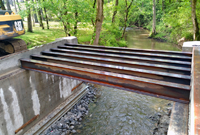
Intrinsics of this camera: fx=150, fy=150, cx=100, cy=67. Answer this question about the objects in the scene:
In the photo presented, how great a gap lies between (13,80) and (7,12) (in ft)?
11.0

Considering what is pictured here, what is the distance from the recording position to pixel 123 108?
28.2 ft

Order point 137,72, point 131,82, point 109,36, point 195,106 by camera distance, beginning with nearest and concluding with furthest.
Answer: point 195,106 → point 131,82 → point 137,72 → point 109,36

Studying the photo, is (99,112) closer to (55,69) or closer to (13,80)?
(55,69)

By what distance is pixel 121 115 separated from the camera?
26.4ft

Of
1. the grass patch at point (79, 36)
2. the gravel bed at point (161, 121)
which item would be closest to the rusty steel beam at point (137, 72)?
the gravel bed at point (161, 121)

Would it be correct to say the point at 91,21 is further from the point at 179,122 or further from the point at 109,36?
the point at 179,122

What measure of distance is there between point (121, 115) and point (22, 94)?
496cm

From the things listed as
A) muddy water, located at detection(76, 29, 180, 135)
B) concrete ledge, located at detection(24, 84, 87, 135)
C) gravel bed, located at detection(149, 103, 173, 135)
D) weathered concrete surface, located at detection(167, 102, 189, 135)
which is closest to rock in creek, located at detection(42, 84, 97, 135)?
concrete ledge, located at detection(24, 84, 87, 135)

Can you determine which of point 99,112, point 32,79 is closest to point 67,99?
point 99,112

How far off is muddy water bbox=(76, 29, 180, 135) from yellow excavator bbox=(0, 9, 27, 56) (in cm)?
512

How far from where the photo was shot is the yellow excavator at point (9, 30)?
6.42m

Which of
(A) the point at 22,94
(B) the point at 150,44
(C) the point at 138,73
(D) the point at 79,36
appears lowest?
(A) the point at 22,94

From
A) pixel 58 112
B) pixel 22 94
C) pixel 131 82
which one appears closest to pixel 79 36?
pixel 58 112

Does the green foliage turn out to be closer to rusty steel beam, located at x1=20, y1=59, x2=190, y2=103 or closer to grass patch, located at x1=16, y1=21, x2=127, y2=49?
grass patch, located at x1=16, y1=21, x2=127, y2=49
